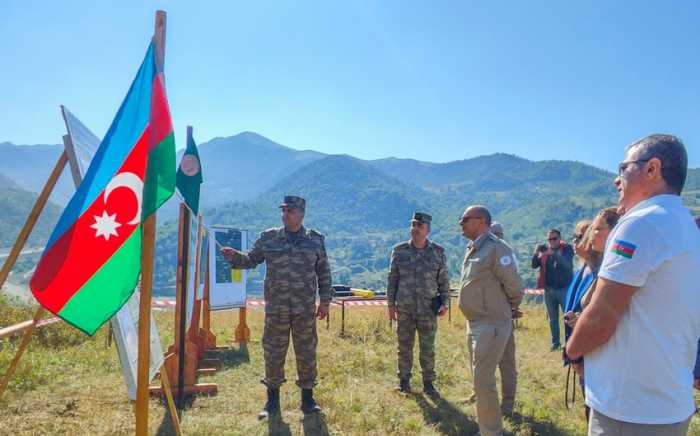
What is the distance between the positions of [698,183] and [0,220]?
219572 millimetres

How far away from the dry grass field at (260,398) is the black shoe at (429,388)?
0.09 meters

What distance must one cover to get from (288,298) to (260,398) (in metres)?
1.26

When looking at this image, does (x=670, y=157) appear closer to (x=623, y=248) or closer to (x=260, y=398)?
(x=623, y=248)

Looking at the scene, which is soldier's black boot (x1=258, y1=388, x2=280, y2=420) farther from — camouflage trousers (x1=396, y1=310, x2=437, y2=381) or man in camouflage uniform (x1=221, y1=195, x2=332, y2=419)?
camouflage trousers (x1=396, y1=310, x2=437, y2=381)

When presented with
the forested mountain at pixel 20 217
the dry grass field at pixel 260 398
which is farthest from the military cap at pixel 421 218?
the forested mountain at pixel 20 217

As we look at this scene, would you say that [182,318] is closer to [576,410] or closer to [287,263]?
[287,263]

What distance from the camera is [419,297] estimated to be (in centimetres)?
531

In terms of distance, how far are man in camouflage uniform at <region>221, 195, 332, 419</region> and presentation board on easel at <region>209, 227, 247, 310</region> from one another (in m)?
2.82

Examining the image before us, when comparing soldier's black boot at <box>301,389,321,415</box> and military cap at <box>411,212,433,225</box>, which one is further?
military cap at <box>411,212,433,225</box>

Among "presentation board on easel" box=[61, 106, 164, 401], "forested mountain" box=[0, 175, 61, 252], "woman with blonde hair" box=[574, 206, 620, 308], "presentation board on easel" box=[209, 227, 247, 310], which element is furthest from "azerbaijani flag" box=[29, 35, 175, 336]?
"forested mountain" box=[0, 175, 61, 252]

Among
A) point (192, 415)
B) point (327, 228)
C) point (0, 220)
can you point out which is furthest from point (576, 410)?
point (327, 228)

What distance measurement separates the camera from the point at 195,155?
4895 mm

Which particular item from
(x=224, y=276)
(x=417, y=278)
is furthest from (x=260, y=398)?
(x=224, y=276)

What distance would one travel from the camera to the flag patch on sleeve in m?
1.62
